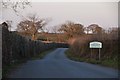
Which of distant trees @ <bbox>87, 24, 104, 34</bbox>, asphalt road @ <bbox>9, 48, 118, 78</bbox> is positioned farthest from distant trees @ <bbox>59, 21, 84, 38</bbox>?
asphalt road @ <bbox>9, 48, 118, 78</bbox>

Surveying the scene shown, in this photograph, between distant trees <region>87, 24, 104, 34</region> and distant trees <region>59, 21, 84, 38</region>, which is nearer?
distant trees <region>87, 24, 104, 34</region>

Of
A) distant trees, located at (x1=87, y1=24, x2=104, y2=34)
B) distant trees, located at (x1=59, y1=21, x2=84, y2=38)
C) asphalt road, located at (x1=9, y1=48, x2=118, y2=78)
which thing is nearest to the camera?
asphalt road, located at (x1=9, y1=48, x2=118, y2=78)

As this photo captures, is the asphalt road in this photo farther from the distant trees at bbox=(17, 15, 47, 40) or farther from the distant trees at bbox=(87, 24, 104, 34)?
the distant trees at bbox=(17, 15, 47, 40)

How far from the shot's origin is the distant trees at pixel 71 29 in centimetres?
9300

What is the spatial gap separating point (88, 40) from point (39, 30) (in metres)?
63.6

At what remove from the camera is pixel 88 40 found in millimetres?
42750

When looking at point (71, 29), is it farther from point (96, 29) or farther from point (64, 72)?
point (64, 72)

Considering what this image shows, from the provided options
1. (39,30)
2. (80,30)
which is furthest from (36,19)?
(80,30)

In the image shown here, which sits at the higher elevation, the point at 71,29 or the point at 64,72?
the point at 71,29

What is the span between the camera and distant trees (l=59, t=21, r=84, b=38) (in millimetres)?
93000

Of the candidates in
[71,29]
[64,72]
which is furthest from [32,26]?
[64,72]

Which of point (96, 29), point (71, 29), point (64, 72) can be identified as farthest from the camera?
point (71, 29)

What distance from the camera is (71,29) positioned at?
9931 cm

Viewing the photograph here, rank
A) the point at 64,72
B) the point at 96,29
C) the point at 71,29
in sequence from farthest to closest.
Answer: the point at 71,29 < the point at 96,29 < the point at 64,72
